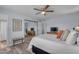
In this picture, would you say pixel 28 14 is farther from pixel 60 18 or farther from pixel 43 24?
pixel 60 18

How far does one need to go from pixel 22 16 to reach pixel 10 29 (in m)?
0.50

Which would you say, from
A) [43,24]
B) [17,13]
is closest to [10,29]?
[17,13]

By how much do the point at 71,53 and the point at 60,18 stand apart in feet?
3.80

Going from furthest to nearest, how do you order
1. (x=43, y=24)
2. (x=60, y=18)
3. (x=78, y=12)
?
1. (x=43, y=24)
2. (x=60, y=18)
3. (x=78, y=12)

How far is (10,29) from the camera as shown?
6.56 feet

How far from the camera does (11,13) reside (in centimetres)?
208

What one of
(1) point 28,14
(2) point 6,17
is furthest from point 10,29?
(1) point 28,14

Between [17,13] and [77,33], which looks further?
[17,13]

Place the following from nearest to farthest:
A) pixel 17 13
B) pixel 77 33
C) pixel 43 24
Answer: pixel 77 33
pixel 17 13
pixel 43 24
